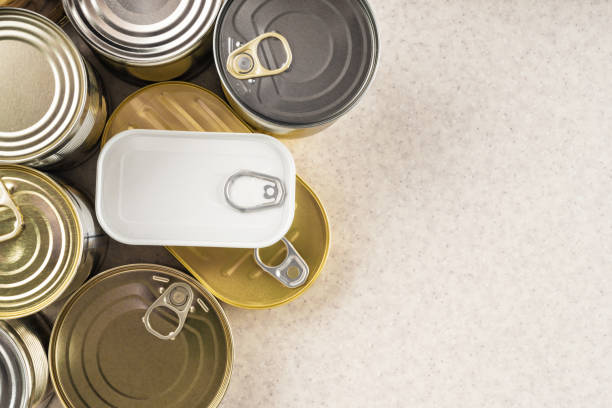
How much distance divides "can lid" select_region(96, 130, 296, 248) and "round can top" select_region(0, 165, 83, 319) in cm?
8

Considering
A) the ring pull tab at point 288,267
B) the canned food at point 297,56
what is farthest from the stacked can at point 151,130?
the ring pull tab at point 288,267

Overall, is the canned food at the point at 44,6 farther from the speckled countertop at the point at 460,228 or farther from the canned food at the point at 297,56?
the canned food at the point at 297,56

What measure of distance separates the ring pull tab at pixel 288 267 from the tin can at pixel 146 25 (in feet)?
1.27

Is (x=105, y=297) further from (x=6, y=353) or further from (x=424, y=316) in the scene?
(x=424, y=316)

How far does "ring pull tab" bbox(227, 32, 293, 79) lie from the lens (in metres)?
0.82

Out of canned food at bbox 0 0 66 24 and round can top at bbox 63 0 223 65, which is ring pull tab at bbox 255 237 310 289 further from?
canned food at bbox 0 0 66 24

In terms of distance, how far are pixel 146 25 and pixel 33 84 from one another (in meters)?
0.21

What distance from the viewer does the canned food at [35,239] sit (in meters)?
0.84

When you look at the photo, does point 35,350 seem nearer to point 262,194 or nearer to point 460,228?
point 262,194

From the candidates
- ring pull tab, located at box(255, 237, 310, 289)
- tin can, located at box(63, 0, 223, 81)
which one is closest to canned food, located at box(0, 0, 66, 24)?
tin can, located at box(63, 0, 223, 81)

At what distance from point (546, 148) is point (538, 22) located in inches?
11.0

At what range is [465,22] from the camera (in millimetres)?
1120

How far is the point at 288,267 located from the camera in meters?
0.97

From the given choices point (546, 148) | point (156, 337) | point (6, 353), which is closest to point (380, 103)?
point (546, 148)
